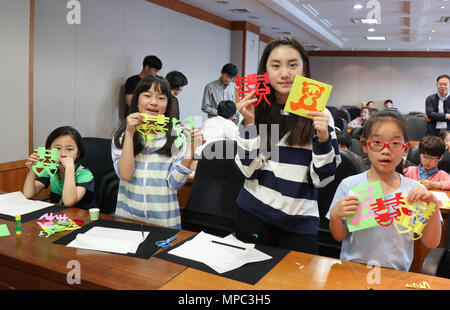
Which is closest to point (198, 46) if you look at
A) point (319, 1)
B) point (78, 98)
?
point (319, 1)

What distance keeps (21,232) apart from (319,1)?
19.7ft

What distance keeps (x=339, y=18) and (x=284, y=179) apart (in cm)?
725

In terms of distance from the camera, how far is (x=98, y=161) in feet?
8.62

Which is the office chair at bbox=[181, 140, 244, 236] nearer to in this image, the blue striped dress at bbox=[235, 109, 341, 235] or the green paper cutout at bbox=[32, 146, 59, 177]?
the blue striped dress at bbox=[235, 109, 341, 235]

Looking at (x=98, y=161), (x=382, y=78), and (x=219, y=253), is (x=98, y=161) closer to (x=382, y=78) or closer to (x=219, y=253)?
(x=219, y=253)

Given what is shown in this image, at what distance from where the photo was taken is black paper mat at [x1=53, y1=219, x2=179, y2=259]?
55.6 inches

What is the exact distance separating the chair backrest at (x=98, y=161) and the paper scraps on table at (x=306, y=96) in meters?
1.56

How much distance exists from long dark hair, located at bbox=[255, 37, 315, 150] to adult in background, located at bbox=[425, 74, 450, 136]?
423cm

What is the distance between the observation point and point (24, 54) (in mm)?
3441

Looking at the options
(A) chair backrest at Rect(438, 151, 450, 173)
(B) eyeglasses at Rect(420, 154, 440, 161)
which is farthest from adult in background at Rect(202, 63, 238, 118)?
(B) eyeglasses at Rect(420, 154, 440, 161)

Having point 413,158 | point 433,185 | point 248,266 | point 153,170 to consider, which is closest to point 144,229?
point 153,170

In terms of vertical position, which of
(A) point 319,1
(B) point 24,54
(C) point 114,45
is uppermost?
(A) point 319,1

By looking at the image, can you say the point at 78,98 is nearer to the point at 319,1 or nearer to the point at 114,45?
the point at 114,45
